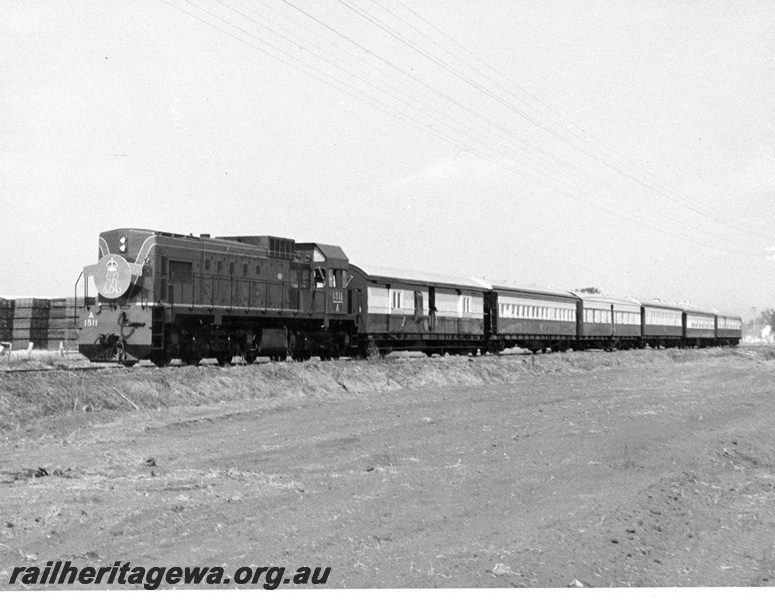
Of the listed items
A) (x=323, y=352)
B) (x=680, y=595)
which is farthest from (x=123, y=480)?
(x=323, y=352)

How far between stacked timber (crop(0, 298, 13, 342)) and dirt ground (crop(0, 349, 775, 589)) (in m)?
28.0

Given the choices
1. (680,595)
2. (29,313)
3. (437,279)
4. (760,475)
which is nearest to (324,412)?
(760,475)

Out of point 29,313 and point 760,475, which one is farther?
point 29,313

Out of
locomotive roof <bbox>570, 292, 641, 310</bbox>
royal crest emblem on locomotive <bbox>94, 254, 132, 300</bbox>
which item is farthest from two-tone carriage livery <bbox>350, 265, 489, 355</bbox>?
locomotive roof <bbox>570, 292, 641, 310</bbox>

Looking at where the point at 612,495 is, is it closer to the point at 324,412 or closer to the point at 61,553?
→ the point at 61,553

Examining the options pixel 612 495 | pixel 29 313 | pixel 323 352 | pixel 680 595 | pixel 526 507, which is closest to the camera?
pixel 680 595

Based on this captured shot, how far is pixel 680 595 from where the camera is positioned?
20.0 ft

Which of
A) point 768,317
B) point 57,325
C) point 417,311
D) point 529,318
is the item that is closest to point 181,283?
point 417,311

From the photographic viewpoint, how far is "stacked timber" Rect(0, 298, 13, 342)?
4227 centimetres

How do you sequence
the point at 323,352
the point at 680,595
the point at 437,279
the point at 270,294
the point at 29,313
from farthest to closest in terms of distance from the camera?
the point at 29,313
the point at 437,279
the point at 323,352
the point at 270,294
the point at 680,595

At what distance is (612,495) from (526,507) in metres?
1.30

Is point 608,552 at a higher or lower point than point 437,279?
lower

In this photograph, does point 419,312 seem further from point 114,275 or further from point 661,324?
point 661,324

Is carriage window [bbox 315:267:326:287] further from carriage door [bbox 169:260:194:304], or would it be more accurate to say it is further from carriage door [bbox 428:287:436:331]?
carriage door [bbox 428:287:436:331]
